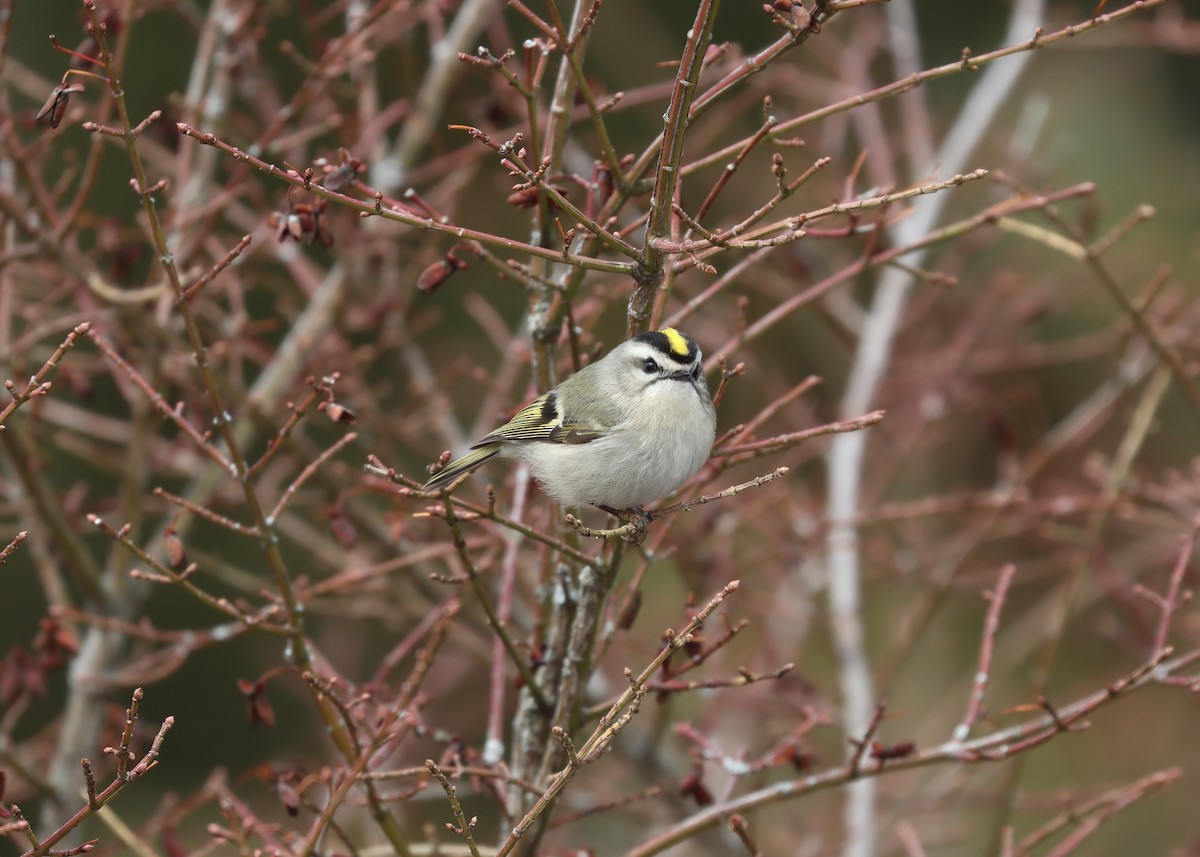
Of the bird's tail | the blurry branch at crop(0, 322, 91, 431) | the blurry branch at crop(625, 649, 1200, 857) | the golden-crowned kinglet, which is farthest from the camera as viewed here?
the bird's tail

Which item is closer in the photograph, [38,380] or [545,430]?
[38,380]

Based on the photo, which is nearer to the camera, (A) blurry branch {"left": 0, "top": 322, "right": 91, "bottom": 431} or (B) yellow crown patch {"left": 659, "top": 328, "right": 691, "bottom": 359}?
(A) blurry branch {"left": 0, "top": 322, "right": 91, "bottom": 431}

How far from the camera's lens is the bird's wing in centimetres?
314

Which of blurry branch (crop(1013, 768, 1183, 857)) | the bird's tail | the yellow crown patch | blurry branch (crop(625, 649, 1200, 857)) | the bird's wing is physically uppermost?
the yellow crown patch

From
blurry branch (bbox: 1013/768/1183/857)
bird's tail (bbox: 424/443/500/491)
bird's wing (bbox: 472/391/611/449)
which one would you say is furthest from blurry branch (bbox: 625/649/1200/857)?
bird's tail (bbox: 424/443/500/491)

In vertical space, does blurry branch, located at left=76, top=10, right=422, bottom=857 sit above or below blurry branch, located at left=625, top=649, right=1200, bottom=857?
above

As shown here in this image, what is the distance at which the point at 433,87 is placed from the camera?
183 inches

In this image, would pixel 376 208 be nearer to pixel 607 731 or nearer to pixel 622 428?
pixel 607 731

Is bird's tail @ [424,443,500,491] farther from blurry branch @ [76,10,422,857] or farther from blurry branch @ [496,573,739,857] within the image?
blurry branch @ [496,573,739,857]

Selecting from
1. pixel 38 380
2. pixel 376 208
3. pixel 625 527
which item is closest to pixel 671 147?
pixel 376 208

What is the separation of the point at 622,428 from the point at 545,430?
0.20 metres

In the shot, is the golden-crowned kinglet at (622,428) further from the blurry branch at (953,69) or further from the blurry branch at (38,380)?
the blurry branch at (38,380)

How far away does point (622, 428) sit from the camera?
3164mm

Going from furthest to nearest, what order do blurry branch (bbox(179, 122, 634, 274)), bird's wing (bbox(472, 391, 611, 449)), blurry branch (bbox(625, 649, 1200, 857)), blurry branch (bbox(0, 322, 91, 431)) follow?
bird's wing (bbox(472, 391, 611, 449))
blurry branch (bbox(625, 649, 1200, 857))
blurry branch (bbox(179, 122, 634, 274))
blurry branch (bbox(0, 322, 91, 431))
